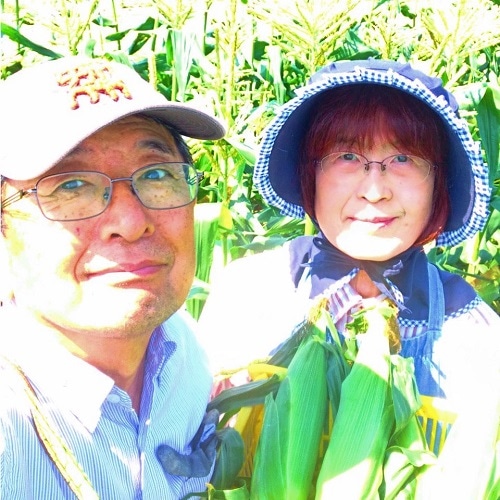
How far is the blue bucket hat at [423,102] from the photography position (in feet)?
6.14

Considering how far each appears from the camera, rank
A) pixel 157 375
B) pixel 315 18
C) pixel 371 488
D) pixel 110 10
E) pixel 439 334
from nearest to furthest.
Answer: pixel 371 488, pixel 157 375, pixel 439 334, pixel 315 18, pixel 110 10

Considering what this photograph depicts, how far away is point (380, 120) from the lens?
6.33 ft

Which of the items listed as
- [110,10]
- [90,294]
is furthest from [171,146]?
[110,10]

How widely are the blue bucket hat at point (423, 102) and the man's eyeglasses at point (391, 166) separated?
131mm

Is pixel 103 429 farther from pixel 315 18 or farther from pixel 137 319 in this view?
pixel 315 18

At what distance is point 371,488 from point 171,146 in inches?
31.7

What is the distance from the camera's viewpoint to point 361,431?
57.2 inches

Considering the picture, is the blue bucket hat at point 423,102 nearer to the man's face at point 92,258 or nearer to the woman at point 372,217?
the woman at point 372,217

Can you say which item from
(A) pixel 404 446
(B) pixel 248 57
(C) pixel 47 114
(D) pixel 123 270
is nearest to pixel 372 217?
(A) pixel 404 446

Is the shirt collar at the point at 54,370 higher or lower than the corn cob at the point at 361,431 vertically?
higher

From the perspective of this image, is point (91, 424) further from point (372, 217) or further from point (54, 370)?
point (372, 217)

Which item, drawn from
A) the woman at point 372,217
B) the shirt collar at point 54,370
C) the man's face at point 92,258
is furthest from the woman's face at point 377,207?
the shirt collar at point 54,370

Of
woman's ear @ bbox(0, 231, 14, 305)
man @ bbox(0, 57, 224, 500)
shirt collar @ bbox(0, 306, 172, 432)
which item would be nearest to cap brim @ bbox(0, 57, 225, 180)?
man @ bbox(0, 57, 224, 500)

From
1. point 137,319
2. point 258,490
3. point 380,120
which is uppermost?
point 380,120
